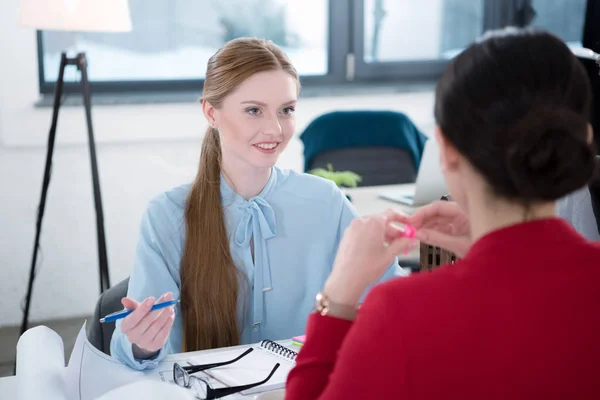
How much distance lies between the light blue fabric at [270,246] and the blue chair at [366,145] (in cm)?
173

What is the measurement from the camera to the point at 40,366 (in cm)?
132

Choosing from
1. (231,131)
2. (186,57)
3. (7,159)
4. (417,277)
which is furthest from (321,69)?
(417,277)

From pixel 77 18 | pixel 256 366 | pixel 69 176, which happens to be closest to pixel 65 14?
pixel 77 18

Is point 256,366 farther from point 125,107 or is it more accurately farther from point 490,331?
point 125,107

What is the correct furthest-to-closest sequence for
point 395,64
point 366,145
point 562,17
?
1. point 562,17
2. point 395,64
3. point 366,145

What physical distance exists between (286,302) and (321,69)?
2.87 metres

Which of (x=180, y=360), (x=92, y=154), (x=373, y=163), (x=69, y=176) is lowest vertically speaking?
(x=69, y=176)

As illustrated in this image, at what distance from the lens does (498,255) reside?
Answer: 867mm

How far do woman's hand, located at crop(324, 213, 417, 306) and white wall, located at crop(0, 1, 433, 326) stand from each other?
10.2 ft

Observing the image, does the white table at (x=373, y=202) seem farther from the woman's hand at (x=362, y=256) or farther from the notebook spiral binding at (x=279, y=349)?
the woman's hand at (x=362, y=256)

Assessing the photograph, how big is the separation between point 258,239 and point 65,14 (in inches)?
70.6

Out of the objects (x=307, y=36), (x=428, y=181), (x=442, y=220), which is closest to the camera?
(x=442, y=220)

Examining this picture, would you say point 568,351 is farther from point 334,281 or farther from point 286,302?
point 286,302

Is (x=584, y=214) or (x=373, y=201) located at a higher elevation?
(x=584, y=214)
